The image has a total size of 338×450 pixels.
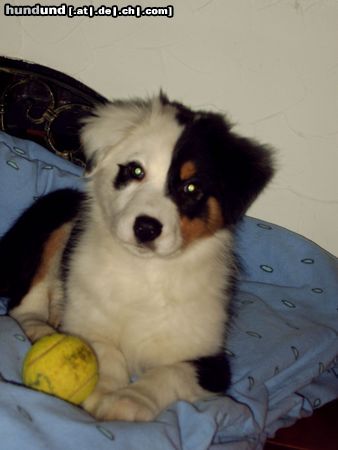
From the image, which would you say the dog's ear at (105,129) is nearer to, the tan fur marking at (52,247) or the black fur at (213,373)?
the tan fur marking at (52,247)

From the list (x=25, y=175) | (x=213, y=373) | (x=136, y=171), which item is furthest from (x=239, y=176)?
(x=25, y=175)

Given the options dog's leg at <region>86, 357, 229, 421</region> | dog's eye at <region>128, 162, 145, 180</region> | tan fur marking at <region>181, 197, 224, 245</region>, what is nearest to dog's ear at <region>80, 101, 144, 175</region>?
dog's eye at <region>128, 162, 145, 180</region>

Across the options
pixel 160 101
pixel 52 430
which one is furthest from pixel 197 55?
pixel 52 430

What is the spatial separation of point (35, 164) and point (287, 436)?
5.30ft

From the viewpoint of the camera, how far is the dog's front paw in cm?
164

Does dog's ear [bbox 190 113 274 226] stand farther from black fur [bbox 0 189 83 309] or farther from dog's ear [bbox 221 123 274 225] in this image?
black fur [bbox 0 189 83 309]

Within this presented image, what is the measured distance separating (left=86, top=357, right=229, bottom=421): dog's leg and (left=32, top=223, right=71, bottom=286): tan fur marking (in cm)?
79

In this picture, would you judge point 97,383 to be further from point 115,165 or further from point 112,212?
point 115,165

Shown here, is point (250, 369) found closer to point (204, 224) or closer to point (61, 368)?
point (204, 224)

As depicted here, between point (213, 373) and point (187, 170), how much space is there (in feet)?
2.18

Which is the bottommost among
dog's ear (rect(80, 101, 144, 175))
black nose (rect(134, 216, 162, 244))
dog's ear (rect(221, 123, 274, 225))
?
black nose (rect(134, 216, 162, 244))

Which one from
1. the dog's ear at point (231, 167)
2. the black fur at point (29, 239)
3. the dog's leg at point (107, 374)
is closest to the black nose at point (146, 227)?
the dog's ear at point (231, 167)

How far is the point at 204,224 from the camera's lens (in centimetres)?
206

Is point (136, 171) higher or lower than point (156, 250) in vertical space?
higher
